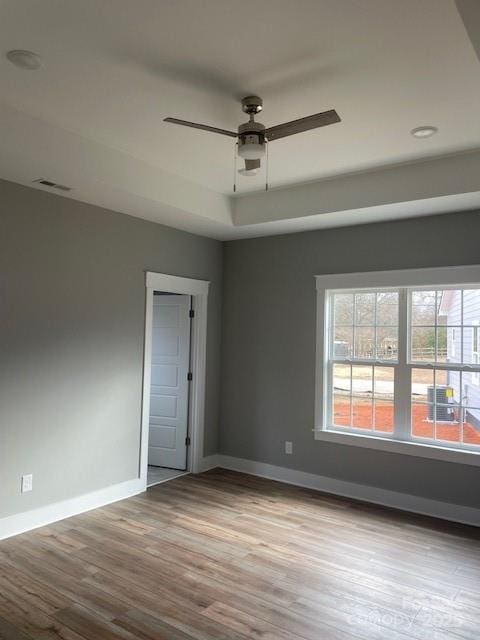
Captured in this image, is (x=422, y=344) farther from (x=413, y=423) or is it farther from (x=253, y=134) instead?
(x=253, y=134)

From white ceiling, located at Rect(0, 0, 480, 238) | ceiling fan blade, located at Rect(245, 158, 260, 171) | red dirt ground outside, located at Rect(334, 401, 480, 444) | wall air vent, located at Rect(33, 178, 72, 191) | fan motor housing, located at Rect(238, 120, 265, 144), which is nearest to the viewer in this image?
white ceiling, located at Rect(0, 0, 480, 238)

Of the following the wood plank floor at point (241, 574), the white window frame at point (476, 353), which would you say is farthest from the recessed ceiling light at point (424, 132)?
the wood plank floor at point (241, 574)

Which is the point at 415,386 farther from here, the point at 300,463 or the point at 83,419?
the point at 83,419

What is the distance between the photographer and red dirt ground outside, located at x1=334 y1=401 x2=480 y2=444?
4.20 metres

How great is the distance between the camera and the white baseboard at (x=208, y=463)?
17.7 ft

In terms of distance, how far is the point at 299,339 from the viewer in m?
5.07

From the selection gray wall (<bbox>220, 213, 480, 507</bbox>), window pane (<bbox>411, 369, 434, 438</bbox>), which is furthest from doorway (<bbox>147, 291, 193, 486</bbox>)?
window pane (<bbox>411, 369, 434, 438</bbox>)

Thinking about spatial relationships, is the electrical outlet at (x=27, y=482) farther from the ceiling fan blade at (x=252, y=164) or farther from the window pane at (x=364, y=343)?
the window pane at (x=364, y=343)

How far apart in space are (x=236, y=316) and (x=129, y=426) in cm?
174

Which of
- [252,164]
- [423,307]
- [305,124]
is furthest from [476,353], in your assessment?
[305,124]

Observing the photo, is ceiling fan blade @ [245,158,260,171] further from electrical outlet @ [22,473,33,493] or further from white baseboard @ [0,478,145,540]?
white baseboard @ [0,478,145,540]

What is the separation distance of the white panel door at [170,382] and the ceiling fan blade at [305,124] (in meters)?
2.94

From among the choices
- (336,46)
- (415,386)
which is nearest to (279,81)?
(336,46)

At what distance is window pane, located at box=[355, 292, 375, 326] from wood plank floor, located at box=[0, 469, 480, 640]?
1.70 m
